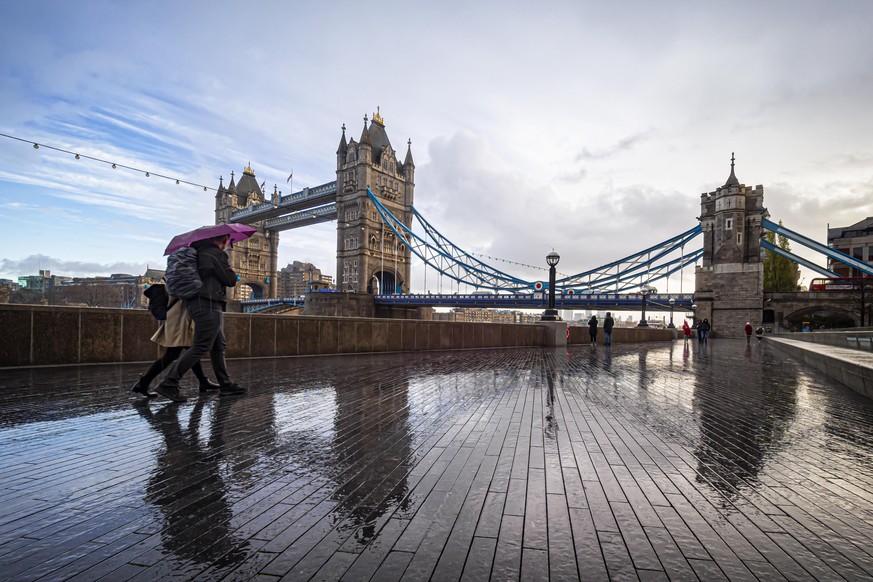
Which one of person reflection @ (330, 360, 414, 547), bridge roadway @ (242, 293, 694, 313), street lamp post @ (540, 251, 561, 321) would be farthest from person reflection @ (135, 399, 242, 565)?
bridge roadway @ (242, 293, 694, 313)

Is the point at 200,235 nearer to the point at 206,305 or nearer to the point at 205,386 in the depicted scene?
the point at 206,305

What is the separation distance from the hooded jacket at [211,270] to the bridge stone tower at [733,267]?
37.9 metres

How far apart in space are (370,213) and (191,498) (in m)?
60.0

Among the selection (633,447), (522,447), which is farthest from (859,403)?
(522,447)

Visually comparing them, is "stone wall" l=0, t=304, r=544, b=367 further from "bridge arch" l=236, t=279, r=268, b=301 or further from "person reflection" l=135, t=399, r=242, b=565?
"bridge arch" l=236, t=279, r=268, b=301

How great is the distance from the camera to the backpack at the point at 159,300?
14.0ft

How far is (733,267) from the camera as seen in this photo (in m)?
35.5

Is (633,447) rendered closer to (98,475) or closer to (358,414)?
(358,414)

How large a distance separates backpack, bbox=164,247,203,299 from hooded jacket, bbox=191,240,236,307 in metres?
0.08

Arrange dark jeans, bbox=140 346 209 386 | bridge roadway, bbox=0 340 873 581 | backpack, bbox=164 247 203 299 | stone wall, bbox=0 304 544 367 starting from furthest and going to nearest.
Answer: stone wall, bbox=0 304 544 367 < dark jeans, bbox=140 346 209 386 < backpack, bbox=164 247 203 299 < bridge roadway, bbox=0 340 873 581

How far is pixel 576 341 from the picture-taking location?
18.6m

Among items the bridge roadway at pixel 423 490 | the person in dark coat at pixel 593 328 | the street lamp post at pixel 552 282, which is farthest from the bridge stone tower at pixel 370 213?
the bridge roadway at pixel 423 490

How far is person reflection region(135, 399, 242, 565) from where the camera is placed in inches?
62.6

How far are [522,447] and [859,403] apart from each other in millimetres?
4259
